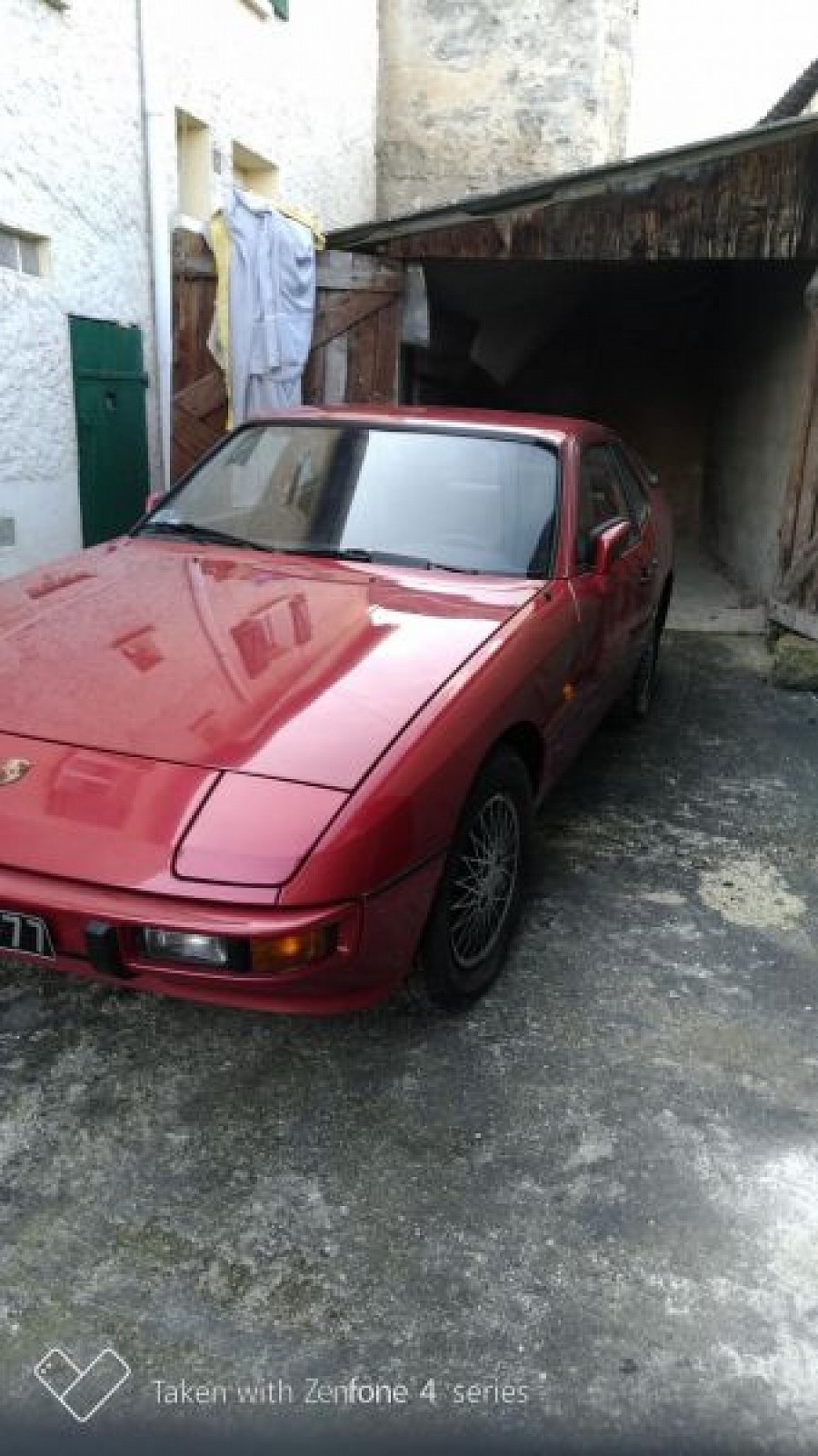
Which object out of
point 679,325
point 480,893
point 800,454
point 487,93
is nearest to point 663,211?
point 800,454

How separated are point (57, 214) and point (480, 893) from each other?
5.32m

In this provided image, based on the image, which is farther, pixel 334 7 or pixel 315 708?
pixel 334 7

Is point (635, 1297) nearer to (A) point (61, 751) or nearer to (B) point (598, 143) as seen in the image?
(A) point (61, 751)

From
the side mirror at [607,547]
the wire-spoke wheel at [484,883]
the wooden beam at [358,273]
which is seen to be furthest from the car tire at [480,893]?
the wooden beam at [358,273]

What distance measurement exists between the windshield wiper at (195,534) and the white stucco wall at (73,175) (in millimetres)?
2673

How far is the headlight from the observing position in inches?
79.6

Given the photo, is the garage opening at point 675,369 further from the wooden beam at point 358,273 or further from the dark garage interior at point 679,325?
the wooden beam at point 358,273

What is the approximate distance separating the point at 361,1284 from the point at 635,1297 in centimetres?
50

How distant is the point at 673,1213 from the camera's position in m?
2.15

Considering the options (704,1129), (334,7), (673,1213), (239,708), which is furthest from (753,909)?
(334,7)

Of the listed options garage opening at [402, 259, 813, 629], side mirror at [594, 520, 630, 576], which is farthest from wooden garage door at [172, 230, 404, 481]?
side mirror at [594, 520, 630, 576]

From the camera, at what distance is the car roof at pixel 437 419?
12.4 ft

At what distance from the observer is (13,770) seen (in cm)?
220

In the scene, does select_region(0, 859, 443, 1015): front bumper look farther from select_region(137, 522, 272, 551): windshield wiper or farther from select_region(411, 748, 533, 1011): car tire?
select_region(137, 522, 272, 551): windshield wiper
